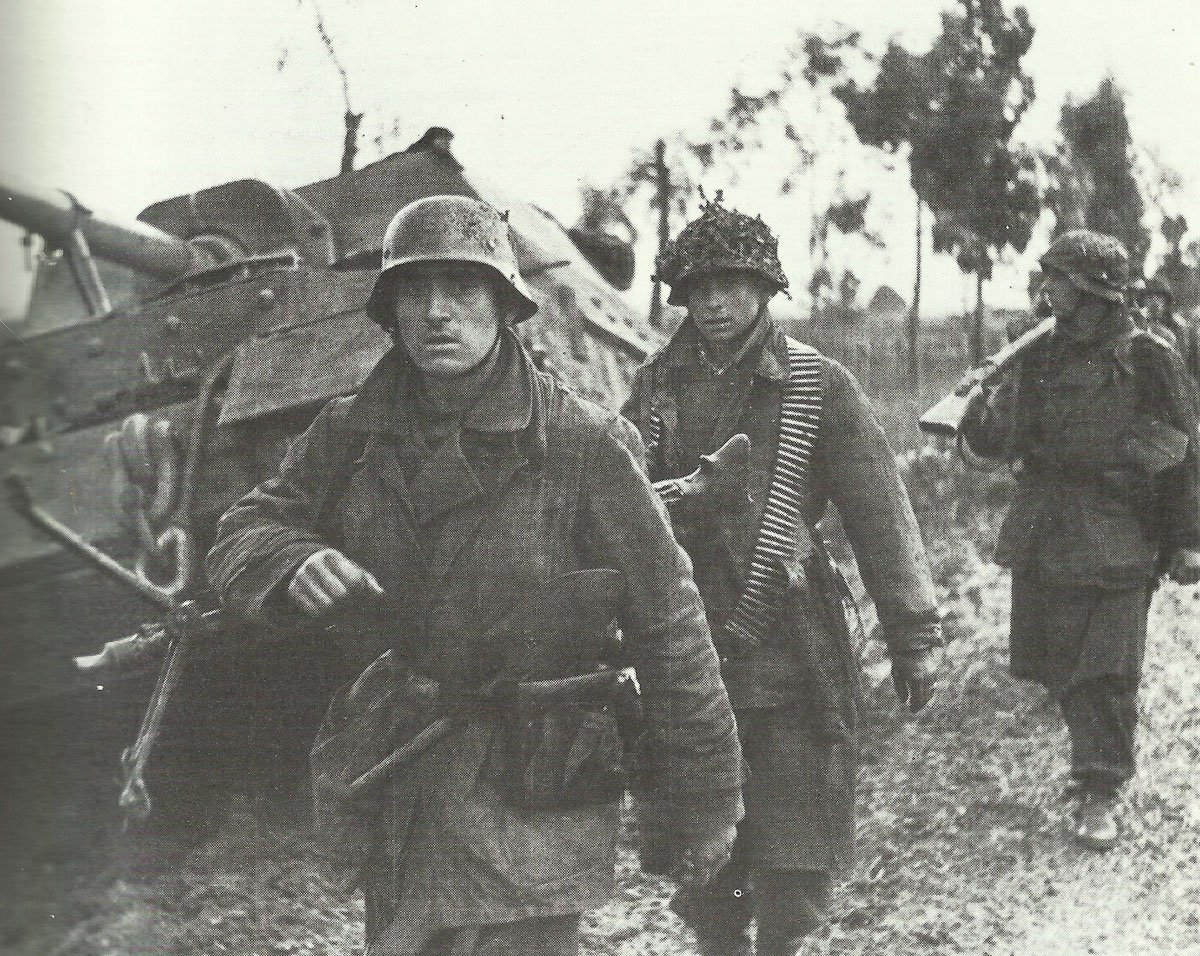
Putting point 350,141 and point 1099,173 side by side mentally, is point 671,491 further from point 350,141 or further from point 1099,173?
point 1099,173

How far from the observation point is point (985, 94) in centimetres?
648

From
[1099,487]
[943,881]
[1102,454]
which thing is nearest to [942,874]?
[943,881]

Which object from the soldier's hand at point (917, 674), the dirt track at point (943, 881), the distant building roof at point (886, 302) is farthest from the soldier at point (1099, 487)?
the soldier's hand at point (917, 674)

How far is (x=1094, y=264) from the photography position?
5.78 m

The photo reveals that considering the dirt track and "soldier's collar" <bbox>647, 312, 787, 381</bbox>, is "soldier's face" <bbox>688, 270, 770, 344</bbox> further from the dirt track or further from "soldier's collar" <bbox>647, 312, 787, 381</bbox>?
the dirt track

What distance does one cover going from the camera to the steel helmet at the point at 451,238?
12.6ft

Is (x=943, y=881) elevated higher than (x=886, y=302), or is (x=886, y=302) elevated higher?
(x=886, y=302)

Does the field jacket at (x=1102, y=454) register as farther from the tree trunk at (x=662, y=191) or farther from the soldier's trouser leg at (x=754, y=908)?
the soldier's trouser leg at (x=754, y=908)

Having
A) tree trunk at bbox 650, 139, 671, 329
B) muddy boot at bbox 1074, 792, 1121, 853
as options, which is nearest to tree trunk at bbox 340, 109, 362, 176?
tree trunk at bbox 650, 139, 671, 329

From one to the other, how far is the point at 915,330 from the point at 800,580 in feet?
7.44

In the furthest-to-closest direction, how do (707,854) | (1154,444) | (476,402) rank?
(1154,444) < (476,402) < (707,854)

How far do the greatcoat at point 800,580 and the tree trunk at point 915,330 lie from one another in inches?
68.7

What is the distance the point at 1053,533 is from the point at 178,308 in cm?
349

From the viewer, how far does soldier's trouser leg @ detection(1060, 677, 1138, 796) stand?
576cm
